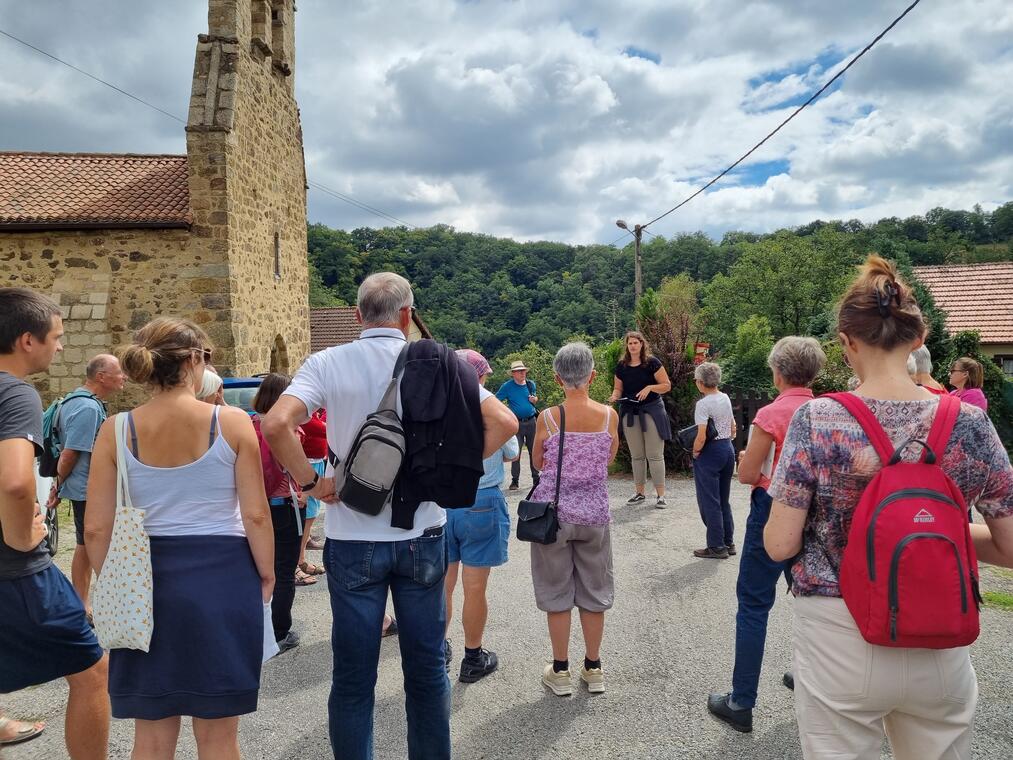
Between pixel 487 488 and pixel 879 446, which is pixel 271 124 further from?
pixel 879 446

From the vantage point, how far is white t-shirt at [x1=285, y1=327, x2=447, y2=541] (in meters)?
2.35

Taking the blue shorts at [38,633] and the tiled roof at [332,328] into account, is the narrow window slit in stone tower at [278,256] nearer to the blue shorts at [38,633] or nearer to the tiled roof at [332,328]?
the blue shorts at [38,633]

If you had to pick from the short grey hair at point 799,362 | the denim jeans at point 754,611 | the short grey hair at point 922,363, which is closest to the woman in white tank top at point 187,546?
the denim jeans at point 754,611

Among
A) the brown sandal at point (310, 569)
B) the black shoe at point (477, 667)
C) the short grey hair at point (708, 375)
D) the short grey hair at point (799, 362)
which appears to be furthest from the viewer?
the short grey hair at point (708, 375)

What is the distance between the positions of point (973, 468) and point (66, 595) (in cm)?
301

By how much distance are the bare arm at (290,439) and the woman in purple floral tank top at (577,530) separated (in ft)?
4.44

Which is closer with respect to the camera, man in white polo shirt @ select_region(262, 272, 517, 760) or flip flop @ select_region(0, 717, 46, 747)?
man in white polo shirt @ select_region(262, 272, 517, 760)

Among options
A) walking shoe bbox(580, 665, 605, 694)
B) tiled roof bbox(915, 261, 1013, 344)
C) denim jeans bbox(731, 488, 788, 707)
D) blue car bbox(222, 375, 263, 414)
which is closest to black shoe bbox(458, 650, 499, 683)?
walking shoe bbox(580, 665, 605, 694)

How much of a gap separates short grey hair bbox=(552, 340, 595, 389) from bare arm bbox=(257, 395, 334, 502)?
4.91ft

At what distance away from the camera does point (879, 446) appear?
1.70 m

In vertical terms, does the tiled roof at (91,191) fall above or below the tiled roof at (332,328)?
above

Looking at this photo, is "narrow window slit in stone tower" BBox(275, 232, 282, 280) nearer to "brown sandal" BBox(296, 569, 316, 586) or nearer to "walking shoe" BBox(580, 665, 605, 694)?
"brown sandal" BBox(296, 569, 316, 586)

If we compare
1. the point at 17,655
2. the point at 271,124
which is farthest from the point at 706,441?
the point at 271,124

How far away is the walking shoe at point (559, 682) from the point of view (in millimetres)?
3438
